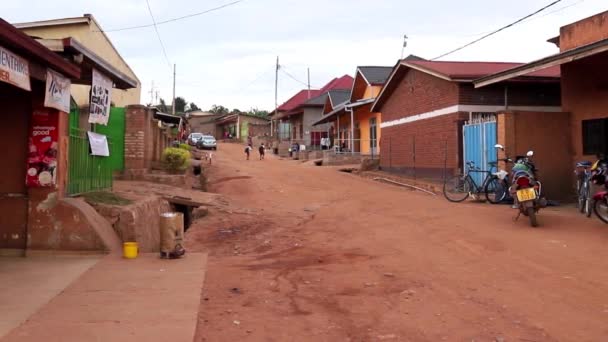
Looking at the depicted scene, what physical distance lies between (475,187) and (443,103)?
5407 millimetres

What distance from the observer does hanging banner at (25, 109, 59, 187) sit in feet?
26.8

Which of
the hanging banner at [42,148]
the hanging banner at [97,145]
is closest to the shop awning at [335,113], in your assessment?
the hanging banner at [97,145]

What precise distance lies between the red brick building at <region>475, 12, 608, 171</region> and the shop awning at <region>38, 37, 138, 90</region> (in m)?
8.38

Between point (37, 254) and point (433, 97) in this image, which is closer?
point (37, 254)

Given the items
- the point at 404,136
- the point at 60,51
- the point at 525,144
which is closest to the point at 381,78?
the point at 404,136

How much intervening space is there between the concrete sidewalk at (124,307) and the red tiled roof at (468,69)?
41.8 ft

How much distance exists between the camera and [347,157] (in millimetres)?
32750

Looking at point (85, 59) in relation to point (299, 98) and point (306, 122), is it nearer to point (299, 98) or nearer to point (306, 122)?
point (306, 122)

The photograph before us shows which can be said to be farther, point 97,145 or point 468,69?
point 468,69

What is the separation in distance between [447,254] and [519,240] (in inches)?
59.9

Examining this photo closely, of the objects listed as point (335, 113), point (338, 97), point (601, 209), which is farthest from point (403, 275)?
point (338, 97)

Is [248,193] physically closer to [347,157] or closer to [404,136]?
[404,136]

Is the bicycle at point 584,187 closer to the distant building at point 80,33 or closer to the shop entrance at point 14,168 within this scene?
the shop entrance at point 14,168

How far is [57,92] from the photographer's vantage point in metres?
8.05
